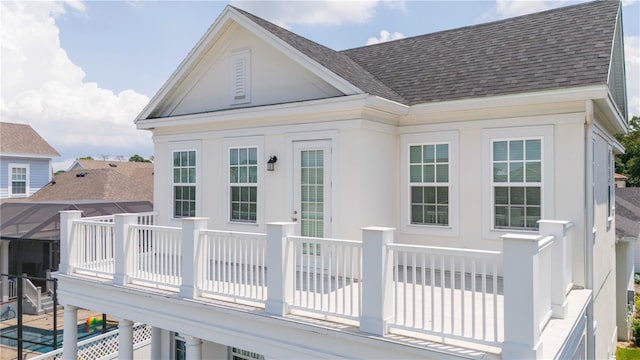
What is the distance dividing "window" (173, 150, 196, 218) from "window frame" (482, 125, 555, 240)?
6229mm

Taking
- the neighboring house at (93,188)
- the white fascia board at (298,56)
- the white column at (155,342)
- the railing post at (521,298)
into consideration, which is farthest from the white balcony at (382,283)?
the neighboring house at (93,188)

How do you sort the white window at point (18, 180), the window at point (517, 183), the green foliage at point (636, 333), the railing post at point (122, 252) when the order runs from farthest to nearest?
the white window at point (18, 180) → the green foliage at point (636, 333) → the railing post at point (122, 252) → the window at point (517, 183)

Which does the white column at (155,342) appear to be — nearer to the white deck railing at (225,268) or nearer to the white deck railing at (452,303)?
the white deck railing at (225,268)

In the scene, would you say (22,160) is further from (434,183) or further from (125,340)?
(434,183)

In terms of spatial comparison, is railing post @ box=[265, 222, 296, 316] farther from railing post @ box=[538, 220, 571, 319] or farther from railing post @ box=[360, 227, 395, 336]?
railing post @ box=[538, 220, 571, 319]

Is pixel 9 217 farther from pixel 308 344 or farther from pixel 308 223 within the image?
pixel 308 344

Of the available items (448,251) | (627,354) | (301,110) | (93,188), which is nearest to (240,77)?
(301,110)

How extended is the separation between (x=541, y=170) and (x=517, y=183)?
430 millimetres

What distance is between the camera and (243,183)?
344 inches

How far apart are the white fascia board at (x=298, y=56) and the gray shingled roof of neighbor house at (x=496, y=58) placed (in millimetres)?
160

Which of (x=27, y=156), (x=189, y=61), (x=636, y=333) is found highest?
(x=189, y=61)

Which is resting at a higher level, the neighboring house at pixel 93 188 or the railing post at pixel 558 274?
the neighboring house at pixel 93 188

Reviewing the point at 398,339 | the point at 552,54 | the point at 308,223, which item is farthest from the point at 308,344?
the point at 552,54

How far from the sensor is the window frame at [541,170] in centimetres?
677
